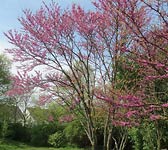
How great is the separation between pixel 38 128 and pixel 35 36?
1713 cm

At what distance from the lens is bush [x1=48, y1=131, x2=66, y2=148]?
2202cm

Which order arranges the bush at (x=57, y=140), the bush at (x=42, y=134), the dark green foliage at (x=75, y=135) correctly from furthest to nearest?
the bush at (x=42, y=134)
the bush at (x=57, y=140)
the dark green foliage at (x=75, y=135)

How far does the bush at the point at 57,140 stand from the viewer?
22.0 meters

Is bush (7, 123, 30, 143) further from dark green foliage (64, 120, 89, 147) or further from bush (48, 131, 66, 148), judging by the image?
dark green foliage (64, 120, 89, 147)

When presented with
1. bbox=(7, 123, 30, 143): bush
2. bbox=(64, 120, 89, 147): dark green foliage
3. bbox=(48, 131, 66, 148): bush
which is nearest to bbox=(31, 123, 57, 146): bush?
bbox=(48, 131, 66, 148): bush

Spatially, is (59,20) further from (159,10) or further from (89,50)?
(159,10)

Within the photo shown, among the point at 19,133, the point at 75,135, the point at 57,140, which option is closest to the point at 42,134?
the point at 57,140

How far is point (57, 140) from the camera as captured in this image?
22.4 meters

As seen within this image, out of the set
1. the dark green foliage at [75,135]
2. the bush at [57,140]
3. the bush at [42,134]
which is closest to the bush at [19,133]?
the bush at [42,134]

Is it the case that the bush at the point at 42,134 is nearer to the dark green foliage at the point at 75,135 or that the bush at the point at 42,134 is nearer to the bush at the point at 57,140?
the bush at the point at 57,140

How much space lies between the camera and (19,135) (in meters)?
25.7

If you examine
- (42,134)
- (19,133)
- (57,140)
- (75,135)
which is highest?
(19,133)

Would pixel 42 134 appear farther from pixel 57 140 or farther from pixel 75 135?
pixel 75 135

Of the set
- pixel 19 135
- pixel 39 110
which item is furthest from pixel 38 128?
pixel 39 110
